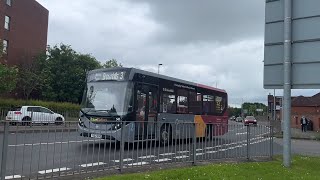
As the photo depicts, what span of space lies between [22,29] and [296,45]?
4718cm

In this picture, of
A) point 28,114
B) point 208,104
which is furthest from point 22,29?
point 208,104

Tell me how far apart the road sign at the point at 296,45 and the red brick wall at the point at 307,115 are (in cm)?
4221

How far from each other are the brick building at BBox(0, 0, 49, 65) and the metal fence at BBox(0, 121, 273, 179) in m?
38.1

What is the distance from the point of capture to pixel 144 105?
16719mm

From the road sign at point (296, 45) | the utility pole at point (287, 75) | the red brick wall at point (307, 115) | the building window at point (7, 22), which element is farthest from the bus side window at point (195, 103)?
the building window at point (7, 22)

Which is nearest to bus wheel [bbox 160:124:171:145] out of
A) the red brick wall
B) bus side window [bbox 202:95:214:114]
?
bus side window [bbox 202:95:214:114]

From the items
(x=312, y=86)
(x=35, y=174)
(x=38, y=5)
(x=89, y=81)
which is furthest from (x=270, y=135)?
(x=38, y=5)

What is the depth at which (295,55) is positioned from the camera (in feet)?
36.6

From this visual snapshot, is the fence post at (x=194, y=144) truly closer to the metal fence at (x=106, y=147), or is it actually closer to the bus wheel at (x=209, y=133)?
the metal fence at (x=106, y=147)

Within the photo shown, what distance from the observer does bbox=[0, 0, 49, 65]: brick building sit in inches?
1912

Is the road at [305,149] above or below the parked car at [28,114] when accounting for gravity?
below

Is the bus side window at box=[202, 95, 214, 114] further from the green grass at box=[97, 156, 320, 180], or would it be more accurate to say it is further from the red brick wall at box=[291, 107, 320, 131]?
the red brick wall at box=[291, 107, 320, 131]

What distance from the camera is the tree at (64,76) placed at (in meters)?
49.8

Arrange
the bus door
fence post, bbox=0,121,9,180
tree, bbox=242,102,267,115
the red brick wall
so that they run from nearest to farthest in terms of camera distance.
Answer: fence post, bbox=0,121,9,180 < the bus door < the red brick wall < tree, bbox=242,102,267,115
